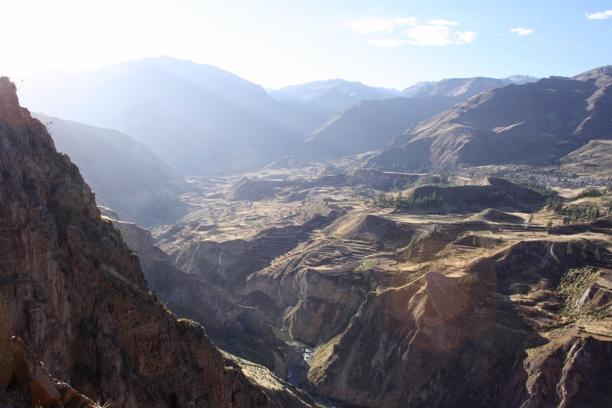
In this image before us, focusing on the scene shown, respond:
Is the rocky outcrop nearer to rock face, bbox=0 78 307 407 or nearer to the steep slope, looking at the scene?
the steep slope

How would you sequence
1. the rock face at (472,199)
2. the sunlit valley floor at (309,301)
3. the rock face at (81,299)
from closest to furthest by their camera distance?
1. the rock face at (81,299)
2. the sunlit valley floor at (309,301)
3. the rock face at (472,199)

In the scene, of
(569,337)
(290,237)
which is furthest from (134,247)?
(569,337)

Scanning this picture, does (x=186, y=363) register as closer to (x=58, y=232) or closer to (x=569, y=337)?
(x=58, y=232)

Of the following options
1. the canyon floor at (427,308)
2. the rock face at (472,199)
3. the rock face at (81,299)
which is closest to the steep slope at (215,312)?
the canyon floor at (427,308)

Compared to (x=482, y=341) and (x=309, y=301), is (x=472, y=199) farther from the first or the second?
(x=482, y=341)

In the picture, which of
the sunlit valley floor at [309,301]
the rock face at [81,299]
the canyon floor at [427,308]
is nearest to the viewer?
the rock face at [81,299]

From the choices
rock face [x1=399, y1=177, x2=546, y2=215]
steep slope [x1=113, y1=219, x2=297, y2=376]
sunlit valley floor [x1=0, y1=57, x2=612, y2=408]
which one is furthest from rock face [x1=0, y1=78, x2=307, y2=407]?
rock face [x1=399, y1=177, x2=546, y2=215]

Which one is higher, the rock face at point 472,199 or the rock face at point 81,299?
the rock face at point 81,299

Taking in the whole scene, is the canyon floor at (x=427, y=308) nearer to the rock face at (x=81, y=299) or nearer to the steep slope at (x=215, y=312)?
the steep slope at (x=215, y=312)
